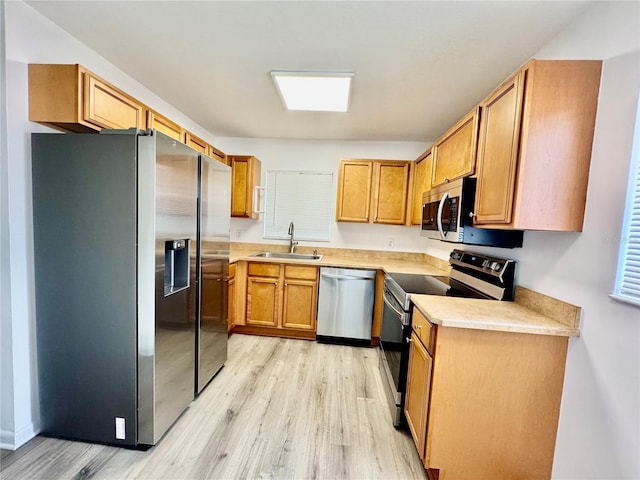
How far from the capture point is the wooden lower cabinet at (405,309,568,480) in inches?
51.6

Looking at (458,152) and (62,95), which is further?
(458,152)

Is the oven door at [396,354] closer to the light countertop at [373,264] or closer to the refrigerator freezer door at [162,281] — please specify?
the light countertop at [373,264]

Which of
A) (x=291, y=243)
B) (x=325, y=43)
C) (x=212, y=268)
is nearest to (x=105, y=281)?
(x=212, y=268)

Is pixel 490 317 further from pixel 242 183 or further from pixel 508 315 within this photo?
pixel 242 183

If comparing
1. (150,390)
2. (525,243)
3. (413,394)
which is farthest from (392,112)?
(150,390)

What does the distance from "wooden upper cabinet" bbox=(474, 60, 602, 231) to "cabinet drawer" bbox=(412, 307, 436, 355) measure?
64 cm

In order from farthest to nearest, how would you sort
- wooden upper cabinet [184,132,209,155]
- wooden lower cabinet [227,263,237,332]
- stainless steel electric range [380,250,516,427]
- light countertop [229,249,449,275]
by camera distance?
wooden lower cabinet [227,263,237,332] < light countertop [229,249,449,275] < wooden upper cabinet [184,132,209,155] < stainless steel electric range [380,250,516,427]

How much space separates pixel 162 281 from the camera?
5.10ft

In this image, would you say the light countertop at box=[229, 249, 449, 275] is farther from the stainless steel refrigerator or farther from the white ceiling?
the white ceiling

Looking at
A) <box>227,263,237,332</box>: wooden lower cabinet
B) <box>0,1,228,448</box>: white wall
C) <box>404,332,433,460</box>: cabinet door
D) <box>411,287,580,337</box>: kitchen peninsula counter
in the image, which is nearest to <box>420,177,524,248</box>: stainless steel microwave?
<box>411,287,580,337</box>: kitchen peninsula counter

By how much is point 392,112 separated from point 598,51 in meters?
1.54

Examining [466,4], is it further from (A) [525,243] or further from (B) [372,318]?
(B) [372,318]

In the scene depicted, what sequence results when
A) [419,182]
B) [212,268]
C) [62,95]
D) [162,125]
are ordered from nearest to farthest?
1. [62,95]
2. [212,268]
3. [162,125]
4. [419,182]

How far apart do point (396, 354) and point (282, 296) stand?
5.08 ft
